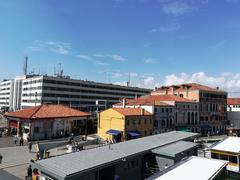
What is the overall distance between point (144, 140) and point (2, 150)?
21936 mm

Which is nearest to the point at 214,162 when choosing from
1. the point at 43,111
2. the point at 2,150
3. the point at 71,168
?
the point at 71,168

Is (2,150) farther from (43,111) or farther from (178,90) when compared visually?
(178,90)

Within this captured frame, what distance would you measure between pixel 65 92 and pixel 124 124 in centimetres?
5543

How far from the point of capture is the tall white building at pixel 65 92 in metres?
90.5

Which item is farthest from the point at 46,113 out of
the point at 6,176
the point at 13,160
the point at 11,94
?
the point at 11,94

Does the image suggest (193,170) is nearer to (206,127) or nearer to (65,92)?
(206,127)

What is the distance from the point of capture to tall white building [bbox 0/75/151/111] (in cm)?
9050

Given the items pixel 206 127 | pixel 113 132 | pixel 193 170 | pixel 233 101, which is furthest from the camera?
pixel 233 101

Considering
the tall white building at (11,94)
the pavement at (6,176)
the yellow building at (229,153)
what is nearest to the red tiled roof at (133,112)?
the yellow building at (229,153)

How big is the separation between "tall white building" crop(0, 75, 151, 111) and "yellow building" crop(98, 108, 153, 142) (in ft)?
139

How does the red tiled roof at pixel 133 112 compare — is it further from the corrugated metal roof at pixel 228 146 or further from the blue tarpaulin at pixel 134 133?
the corrugated metal roof at pixel 228 146

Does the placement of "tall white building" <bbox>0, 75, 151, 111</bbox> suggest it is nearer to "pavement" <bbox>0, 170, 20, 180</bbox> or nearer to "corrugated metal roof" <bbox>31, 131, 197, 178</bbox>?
"pavement" <bbox>0, 170, 20, 180</bbox>

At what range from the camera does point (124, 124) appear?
45406 mm

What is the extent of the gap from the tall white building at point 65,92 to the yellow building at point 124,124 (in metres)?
42.4
